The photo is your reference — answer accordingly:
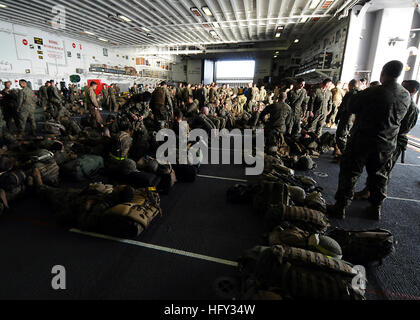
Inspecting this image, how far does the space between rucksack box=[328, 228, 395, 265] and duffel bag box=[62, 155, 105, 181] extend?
177 inches

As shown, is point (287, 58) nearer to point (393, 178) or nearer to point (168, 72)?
point (168, 72)

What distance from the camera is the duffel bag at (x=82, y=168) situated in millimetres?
4156

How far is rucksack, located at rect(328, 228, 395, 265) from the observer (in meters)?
2.25

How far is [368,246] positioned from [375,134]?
4.84ft

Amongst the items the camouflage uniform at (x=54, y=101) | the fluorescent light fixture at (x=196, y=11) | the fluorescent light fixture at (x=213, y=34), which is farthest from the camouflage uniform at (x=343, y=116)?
the fluorescent light fixture at (x=213, y=34)

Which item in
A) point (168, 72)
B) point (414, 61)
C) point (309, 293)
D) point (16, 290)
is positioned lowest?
point (16, 290)

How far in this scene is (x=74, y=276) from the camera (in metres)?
2.15

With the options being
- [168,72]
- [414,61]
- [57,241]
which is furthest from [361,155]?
[168,72]

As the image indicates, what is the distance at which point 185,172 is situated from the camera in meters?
4.37

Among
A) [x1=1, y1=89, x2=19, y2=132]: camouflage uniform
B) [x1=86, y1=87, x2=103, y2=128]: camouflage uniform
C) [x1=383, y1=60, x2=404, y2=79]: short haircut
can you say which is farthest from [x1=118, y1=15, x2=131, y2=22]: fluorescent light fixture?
[x1=383, y1=60, x2=404, y2=79]: short haircut

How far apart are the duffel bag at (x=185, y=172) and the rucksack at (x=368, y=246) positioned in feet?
9.31

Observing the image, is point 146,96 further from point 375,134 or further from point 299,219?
point 375,134

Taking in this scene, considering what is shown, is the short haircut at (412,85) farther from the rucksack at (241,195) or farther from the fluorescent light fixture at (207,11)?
the fluorescent light fixture at (207,11)

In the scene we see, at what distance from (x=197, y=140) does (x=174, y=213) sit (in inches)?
109
